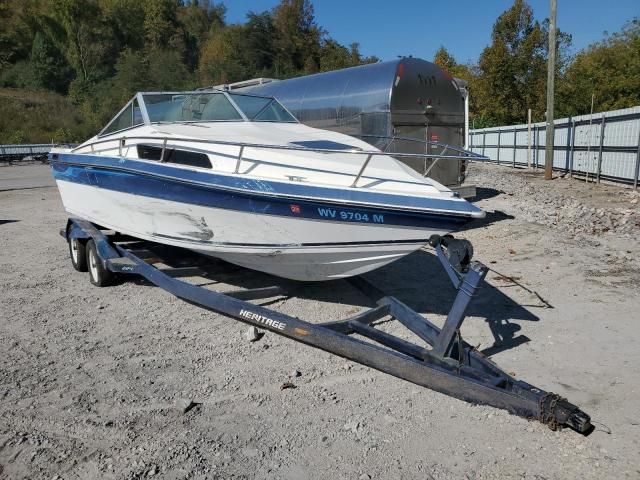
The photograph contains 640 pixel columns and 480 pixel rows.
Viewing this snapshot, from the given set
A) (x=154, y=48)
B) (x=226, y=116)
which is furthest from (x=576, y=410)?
(x=154, y=48)

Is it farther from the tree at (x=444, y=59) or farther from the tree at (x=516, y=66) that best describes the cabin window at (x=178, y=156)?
the tree at (x=444, y=59)

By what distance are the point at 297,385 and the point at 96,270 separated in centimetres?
315

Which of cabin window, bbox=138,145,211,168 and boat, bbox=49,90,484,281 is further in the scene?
cabin window, bbox=138,145,211,168

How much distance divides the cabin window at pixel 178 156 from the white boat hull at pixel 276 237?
38 centimetres

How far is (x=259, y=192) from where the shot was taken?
3.97 m

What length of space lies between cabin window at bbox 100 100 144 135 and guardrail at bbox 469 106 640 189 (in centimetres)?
1058

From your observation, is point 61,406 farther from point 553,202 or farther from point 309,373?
point 553,202

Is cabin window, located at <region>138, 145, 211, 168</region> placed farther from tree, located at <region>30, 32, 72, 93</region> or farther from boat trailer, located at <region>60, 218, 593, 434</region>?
tree, located at <region>30, 32, 72, 93</region>

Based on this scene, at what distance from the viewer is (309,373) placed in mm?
3555

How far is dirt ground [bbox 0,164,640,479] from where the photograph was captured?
2.59m

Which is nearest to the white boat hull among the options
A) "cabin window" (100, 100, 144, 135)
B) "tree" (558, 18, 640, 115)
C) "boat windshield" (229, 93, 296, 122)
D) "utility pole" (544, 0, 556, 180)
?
"cabin window" (100, 100, 144, 135)

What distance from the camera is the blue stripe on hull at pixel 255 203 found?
359 centimetres

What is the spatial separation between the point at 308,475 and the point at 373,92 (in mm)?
7143

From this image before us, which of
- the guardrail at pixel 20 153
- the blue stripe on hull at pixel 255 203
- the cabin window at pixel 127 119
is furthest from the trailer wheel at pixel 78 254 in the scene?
the guardrail at pixel 20 153
